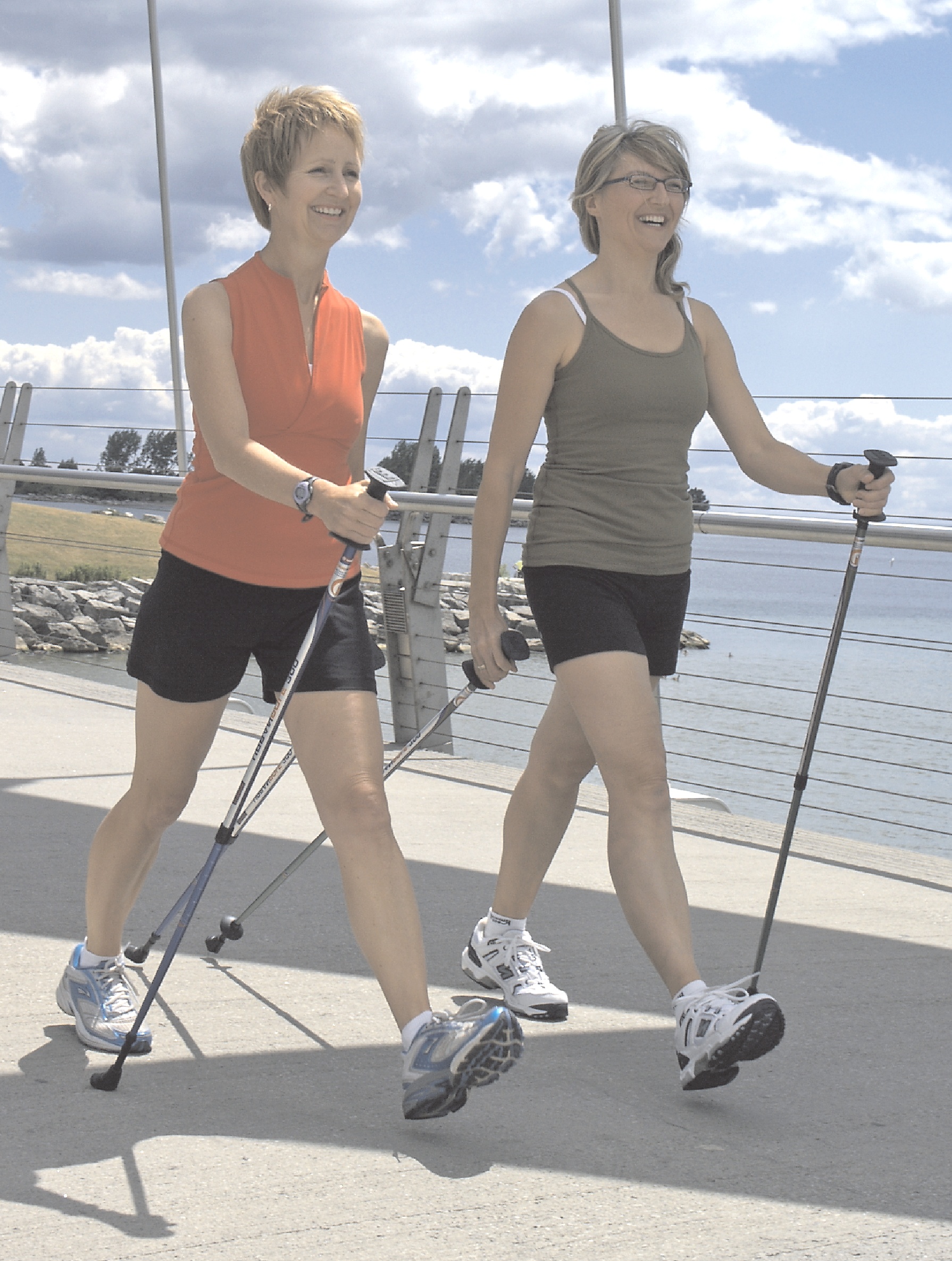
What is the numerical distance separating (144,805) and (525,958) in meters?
0.89

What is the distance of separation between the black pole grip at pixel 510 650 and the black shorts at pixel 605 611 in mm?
47

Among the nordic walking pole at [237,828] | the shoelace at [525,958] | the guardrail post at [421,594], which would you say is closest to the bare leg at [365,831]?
the nordic walking pole at [237,828]

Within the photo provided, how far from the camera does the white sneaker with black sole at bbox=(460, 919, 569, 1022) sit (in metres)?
3.02

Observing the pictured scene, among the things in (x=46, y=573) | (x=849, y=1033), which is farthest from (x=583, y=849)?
(x=46, y=573)

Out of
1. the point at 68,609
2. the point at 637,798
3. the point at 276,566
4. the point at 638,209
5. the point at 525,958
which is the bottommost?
the point at 68,609

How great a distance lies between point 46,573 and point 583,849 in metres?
30.5

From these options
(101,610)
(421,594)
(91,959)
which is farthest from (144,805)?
(101,610)

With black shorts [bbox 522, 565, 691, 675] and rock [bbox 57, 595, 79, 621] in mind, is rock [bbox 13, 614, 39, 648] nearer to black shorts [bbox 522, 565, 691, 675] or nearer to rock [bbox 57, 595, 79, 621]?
rock [bbox 57, 595, 79, 621]

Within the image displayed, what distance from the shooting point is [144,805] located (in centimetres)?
272

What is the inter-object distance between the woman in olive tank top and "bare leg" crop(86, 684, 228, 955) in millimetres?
609

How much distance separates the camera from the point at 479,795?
5.26m

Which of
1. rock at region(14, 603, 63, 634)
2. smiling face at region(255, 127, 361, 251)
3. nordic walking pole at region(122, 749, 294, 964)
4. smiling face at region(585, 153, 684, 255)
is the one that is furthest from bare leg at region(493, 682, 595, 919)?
rock at region(14, 603, 63, 634)

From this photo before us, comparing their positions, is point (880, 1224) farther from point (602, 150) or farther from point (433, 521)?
point (433, 521)

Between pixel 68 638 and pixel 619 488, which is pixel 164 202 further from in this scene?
pixel 68 638
